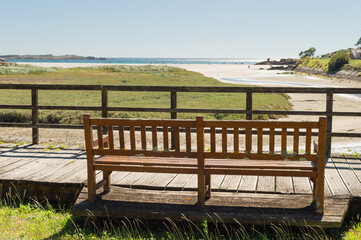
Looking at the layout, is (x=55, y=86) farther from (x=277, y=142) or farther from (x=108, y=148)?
(x=277, y=142)

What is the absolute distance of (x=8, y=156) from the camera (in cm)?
754

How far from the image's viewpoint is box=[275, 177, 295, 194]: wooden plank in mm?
5289

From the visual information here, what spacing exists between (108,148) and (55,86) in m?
4.23

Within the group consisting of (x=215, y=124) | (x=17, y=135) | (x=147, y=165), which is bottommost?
(x=17, y=135)

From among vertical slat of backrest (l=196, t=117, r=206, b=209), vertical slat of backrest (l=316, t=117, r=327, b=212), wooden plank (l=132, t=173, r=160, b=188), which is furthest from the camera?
wooden plank (l=132, t=173, r=160, b=188)

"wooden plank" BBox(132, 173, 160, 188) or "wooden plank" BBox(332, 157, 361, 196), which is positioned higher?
"wooden plank" BBox(132, 173, 160, 188)

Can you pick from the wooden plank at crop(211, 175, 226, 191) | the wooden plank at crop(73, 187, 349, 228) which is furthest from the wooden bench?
the wooden plank at crop(211, 175, 226, 191)

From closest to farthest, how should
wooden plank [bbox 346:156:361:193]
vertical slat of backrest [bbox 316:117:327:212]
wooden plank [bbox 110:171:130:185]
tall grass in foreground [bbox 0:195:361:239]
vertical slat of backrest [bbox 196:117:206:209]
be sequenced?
vertical slat of backrest [bbox 316:117:327:212], vertical slat of backrest [bbox 196:117:206:209], tall grass in foreground [bbox 0:195:361:239], wooden plank [bbox 110:171:130:185], wooden plank [bbox 346:156:361:193]

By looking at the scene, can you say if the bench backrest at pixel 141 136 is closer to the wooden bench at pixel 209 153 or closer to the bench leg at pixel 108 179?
the wooden bench at pixel 209 153

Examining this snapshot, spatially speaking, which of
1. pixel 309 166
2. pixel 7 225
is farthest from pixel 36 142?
pixel 309 166

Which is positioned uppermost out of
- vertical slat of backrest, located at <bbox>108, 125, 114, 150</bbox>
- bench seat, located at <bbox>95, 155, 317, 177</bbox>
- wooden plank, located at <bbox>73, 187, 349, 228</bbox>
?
vertical slat of backrest, located at <bbox>108, 125, 114, 150</bbox>

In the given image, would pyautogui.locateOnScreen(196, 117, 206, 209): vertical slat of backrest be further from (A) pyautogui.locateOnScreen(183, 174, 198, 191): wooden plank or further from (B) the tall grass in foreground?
(A) pyautogui.locateOnScreen(183, 174, 198, 191): wooden plank

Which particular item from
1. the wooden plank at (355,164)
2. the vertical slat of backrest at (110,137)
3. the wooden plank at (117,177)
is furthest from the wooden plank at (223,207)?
the wooden plank at (355,164)

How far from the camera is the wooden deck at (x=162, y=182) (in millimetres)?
5301
